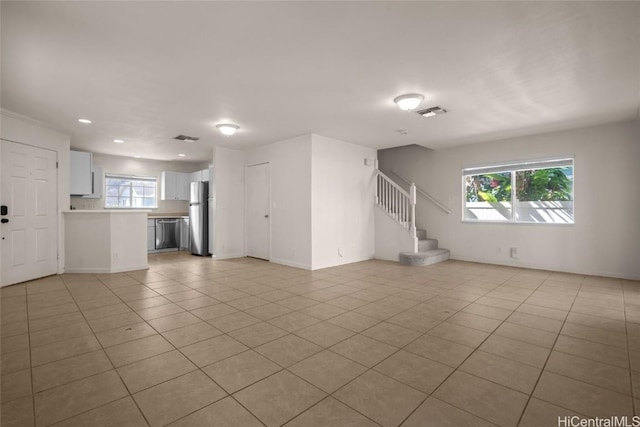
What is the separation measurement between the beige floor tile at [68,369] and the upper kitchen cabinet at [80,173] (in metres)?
5.91

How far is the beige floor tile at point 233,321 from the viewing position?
9.84 ft

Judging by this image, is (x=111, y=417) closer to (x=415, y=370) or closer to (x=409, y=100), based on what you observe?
(x=415, y=370)

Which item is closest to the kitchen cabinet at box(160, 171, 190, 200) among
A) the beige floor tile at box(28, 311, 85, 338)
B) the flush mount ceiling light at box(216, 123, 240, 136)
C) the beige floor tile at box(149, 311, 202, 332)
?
the flush mount ceiling light at box(216, 123, 240, 136)

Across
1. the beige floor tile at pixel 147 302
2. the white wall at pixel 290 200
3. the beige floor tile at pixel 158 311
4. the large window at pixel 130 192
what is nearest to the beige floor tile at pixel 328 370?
the beige floor tile at pixel 158 311

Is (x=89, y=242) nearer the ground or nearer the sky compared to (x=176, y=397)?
nearer the sky

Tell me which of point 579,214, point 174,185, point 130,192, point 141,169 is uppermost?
point 141,169

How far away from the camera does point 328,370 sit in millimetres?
2193

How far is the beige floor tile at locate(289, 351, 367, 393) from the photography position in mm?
2029

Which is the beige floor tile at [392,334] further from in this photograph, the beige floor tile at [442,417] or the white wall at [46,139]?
the white wall at [46,139]

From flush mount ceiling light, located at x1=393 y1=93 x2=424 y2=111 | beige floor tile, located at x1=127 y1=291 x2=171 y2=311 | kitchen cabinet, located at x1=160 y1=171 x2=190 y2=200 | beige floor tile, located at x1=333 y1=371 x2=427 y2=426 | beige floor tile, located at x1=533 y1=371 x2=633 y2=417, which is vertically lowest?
beige floor tile, located at x1=533 y1=371 x2=633 y2=417

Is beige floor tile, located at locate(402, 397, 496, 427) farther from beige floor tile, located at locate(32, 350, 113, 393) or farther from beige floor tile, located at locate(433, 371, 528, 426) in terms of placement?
beige floor tile, located at locate(32, 350, 113, 393)

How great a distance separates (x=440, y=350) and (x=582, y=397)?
89 cm

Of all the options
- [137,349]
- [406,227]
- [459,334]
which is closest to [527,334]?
[459,334]

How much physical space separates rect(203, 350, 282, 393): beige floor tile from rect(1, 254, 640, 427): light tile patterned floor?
14 mm
